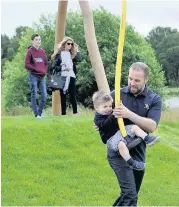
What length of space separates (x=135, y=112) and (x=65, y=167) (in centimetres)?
311

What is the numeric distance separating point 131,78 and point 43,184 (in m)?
2.86

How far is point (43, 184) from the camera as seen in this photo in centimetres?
702

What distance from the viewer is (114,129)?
4746 millimetres

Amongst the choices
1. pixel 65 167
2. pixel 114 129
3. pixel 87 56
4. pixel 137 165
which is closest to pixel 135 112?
pixel 114 129

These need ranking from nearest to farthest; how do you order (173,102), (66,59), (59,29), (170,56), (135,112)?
(135,112) < (66,59) < (59,29) < (170,56) < (173,102)

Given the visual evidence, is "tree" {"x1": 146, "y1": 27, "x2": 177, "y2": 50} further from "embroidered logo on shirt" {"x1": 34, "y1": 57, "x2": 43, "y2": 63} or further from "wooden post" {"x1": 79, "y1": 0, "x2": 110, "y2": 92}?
"wooden post" {"x1": 79, "y1": 0, "x2": 110, "y2": 92}

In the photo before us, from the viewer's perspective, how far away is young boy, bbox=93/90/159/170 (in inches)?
182

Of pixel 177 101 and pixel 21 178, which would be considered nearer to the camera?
pixel 21 178

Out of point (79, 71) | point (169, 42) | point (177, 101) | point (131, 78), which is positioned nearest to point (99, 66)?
point (131, 78)

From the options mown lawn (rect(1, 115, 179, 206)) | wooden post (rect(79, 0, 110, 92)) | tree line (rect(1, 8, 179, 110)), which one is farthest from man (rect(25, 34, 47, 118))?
tree line (rect(1, 8, 179, 110))

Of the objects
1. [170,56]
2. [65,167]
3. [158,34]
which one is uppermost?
[158,34]

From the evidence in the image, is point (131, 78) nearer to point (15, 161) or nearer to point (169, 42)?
point (15, 161)

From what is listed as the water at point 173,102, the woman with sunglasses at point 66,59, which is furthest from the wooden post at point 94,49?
the water at point 173,102

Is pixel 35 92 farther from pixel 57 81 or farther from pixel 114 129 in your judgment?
pixel 114 129
